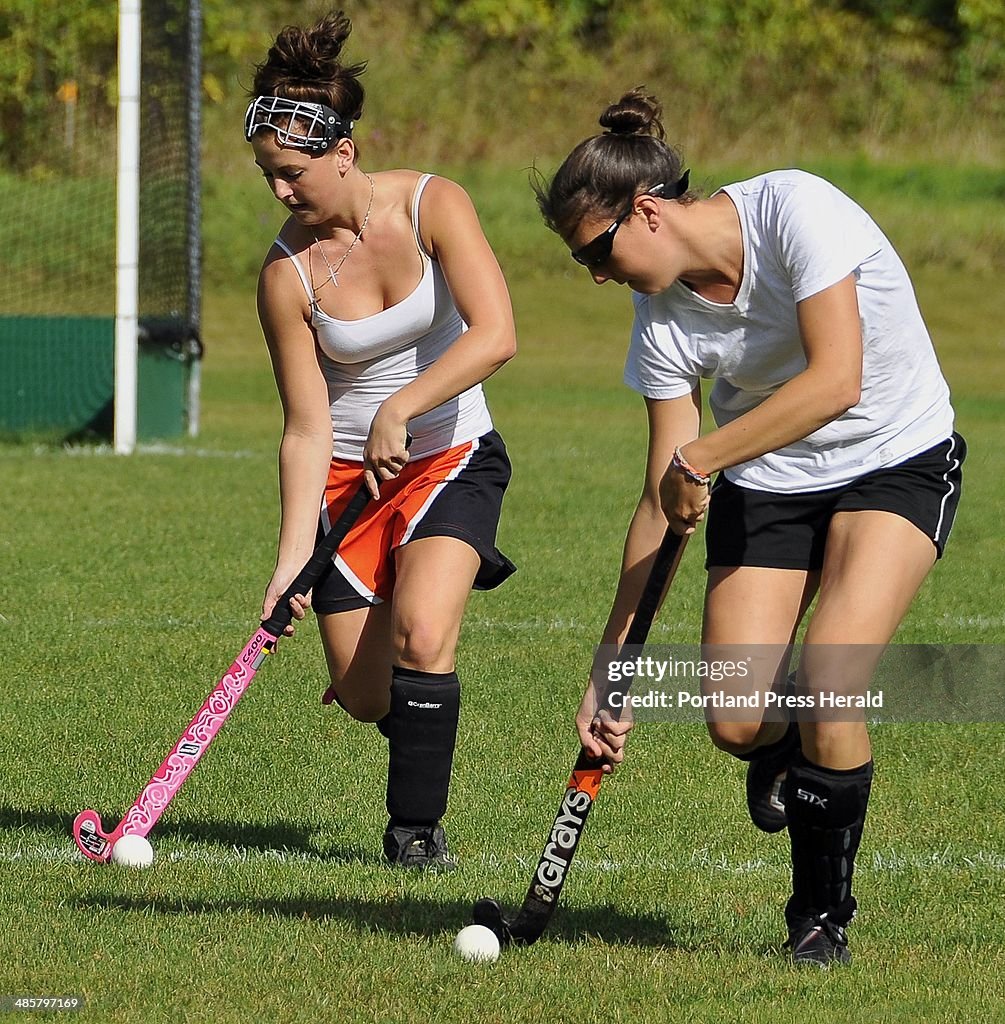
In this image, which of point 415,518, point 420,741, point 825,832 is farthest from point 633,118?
point 420,741

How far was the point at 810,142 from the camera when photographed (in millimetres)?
24422

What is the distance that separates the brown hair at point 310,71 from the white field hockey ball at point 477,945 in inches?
72.1

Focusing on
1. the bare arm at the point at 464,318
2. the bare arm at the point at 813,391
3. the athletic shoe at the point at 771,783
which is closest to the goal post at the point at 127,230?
the bare arm at the point at 464,318

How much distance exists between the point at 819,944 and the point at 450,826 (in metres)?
1.28

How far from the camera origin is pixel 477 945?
3488mm

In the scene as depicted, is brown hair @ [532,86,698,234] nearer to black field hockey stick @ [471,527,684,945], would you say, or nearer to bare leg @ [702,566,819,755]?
black field hockey stick @ [471,527,684,945]

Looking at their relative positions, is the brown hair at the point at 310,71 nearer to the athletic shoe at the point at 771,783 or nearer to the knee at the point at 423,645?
the knee at the point at 423,645

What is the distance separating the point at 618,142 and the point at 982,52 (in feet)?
77.0

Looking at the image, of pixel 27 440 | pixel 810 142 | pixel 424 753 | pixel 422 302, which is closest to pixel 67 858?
pixel 424 753

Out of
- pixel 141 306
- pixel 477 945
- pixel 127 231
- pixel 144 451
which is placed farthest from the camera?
pixel 141 306

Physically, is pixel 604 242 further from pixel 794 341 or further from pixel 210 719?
pixel 210 719

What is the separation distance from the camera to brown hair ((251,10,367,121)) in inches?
157

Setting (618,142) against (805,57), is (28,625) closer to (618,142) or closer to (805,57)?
(618,142)

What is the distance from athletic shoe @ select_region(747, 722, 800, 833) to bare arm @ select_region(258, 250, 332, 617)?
46.7 inches
